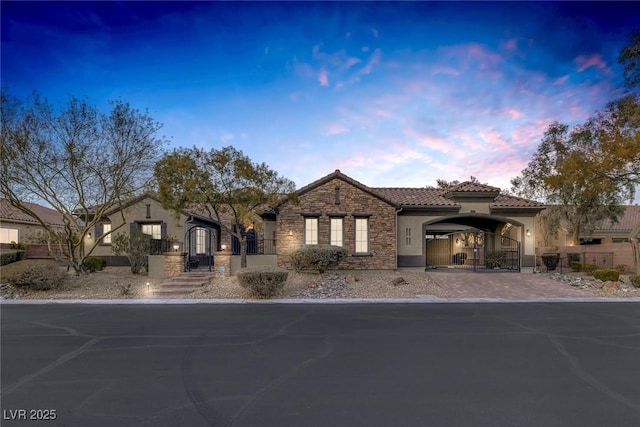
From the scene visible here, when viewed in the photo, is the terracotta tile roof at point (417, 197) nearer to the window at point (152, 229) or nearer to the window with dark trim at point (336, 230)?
the window with dark trim at point (336, 230)

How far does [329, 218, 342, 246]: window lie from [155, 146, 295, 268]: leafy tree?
4.16 meters

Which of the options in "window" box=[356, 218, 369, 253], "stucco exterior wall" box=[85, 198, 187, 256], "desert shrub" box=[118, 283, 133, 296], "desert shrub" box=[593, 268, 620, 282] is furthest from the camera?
"stucco exterior wall" box=[85, 198, 187, 256]

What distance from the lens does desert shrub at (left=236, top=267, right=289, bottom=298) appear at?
13.5m

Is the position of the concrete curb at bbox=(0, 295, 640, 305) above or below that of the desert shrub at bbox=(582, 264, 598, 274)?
below

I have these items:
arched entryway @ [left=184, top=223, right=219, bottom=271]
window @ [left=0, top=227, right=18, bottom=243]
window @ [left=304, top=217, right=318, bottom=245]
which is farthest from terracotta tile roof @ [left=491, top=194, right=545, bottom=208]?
window @ [left=0, top=227, right=18, bottom=243]

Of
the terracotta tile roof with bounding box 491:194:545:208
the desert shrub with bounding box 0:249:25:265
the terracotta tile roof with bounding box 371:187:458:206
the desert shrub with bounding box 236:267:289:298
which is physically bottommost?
the desert shrub with bounding box 236:267:289:298

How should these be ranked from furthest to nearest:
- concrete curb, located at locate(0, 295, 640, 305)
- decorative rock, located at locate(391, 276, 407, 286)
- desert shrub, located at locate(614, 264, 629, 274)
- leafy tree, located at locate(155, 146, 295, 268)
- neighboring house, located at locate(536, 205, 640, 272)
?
1. neighboring house, located at locate(536, 205, 640, 272)
2. desert shrub, located at locate(614, 264, 629, 274)
3. decorative rock, located at locate(391, 276, 407, 286)
4. leafy tree, located at locate(155, 146, 295, 268)
5. concrete curb, located at locate(0, 295, 640, 305)

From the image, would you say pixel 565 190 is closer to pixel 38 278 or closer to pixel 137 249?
pixel 137 249

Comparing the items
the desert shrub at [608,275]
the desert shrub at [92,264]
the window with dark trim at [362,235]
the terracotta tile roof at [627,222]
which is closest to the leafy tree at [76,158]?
the desert shrub at [92,264]

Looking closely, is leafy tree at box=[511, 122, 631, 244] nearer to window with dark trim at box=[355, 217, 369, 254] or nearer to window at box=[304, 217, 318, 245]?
window with dark trim at box=[355, 217, 369, 254]
